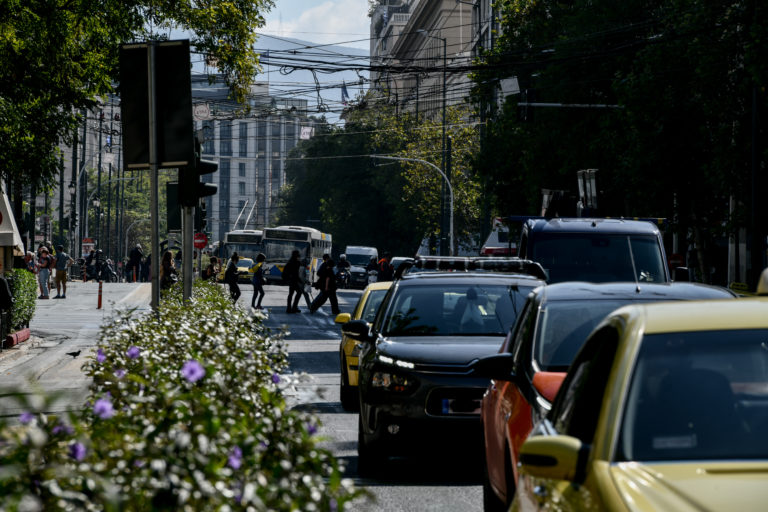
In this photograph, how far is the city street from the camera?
8266 millimetres

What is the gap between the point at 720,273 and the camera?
46.6 metres

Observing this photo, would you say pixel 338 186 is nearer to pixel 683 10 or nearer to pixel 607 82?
pixel 607 82

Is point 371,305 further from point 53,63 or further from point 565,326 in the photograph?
point 565,326

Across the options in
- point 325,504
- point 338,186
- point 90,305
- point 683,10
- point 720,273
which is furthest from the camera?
point 338,186

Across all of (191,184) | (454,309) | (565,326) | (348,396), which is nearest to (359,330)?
(454,309)

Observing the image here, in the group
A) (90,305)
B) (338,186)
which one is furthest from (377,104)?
(90,305)

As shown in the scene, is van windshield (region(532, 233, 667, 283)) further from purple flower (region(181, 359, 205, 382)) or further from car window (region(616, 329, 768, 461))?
purple flower (region(181, 359, 205, 382))

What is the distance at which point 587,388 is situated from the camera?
4578mm

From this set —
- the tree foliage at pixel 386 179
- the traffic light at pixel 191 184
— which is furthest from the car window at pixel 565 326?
the tree foliage at pixel 386 179

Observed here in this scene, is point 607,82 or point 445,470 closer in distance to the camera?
point 445,470

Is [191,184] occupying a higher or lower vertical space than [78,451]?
higher

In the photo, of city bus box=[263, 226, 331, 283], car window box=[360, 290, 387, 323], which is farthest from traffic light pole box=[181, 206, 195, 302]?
city bus box=[263, 226, 331, 283]

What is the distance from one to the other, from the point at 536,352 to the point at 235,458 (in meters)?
4.17

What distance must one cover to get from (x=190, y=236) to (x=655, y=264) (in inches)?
239
